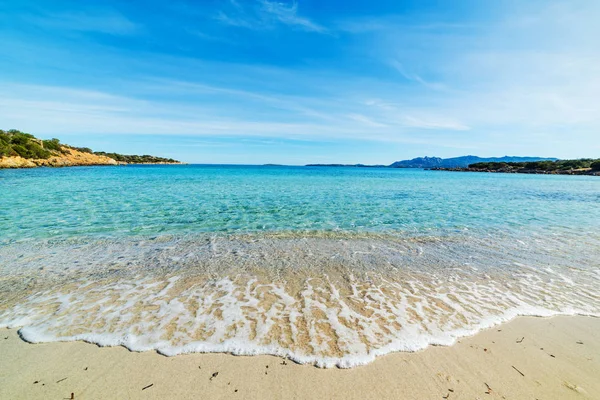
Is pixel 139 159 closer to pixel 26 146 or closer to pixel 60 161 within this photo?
pixel 60 161

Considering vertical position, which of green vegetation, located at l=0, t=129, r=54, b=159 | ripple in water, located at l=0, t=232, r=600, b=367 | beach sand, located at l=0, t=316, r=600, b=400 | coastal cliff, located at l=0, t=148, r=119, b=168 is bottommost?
ripple in water, located at l=0, t=232, r=600, b=367

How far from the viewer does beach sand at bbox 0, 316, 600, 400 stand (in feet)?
11.2

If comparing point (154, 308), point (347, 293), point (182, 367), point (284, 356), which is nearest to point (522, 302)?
point (347, 293)

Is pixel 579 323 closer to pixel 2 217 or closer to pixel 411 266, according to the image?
pixel 411 266

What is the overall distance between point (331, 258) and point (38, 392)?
6.77 meters

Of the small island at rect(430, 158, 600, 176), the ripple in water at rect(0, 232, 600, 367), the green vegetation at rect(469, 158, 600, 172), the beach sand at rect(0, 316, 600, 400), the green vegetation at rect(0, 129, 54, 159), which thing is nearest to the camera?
the beach sand at rect(0, 316, 600, 400)

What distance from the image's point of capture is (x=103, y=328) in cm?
472

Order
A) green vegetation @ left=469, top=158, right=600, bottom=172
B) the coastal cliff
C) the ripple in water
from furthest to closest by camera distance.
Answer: green vegetation @ left=469, top=158, right=600, bottom=172 → the coastal cliff → the ripple in water

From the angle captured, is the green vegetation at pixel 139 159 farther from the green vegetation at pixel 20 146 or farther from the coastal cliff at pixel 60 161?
the green vegetation at pixel 20 146

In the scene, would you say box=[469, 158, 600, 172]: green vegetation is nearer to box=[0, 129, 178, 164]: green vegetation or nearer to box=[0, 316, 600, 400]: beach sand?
box=[0, 316, 600, 400]: beach sand

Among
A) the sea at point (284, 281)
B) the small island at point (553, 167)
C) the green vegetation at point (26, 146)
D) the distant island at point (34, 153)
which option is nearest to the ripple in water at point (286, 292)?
the sea at point (284, 281)

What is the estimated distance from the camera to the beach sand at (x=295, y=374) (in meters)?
3.40

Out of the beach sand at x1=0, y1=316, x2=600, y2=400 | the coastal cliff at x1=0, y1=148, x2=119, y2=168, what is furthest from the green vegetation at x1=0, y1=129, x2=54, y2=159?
the beach sand at x1=0, y1=316, x2=600, y2=400

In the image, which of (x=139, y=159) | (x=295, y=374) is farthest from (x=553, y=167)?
(x=139, y=159)
